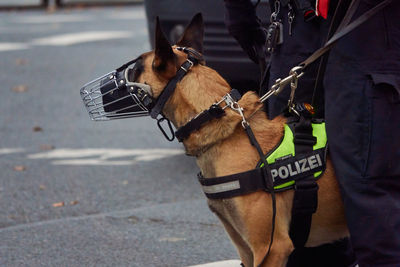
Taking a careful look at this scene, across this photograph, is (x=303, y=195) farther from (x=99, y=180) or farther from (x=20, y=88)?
(x=20, y=88)

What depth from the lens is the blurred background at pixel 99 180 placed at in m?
4.09

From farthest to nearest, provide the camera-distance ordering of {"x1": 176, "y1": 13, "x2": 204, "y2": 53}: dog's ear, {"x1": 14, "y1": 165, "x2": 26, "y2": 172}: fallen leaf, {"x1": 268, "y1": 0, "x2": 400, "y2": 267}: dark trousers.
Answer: {"x1": 14, "y1": 165, "x2": 26, "y2": 172}: fallen leaf
{"x1": 176, "y1": 13, "x2": 204, "y2": 53}: dog's ear
{"x1": 268, "y1": 0, "x2": 400, "y2": 267}: dark trousers

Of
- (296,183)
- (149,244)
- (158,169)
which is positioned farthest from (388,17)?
(158,169)

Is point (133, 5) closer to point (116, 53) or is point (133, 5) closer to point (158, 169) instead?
point (116, 53)

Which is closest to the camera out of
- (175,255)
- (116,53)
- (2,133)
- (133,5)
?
(175,255)

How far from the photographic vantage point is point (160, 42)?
8.95 ft

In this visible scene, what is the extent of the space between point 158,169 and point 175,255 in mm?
1839

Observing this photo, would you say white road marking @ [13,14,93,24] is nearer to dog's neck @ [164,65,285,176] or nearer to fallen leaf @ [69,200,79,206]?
fallen leaf @ [69,200,79,206]

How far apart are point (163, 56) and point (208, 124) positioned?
1.08 ft

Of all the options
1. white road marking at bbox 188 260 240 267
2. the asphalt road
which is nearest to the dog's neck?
white road marking at bbox 188 260 240 267

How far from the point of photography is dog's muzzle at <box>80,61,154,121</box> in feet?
9.46

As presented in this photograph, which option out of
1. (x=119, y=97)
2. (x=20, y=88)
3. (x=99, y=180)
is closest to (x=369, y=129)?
(x=119, y=97)

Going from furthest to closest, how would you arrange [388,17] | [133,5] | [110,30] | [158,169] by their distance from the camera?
1. [133,5]
2. [110,30]
3. [158,169]
4. [388,17]

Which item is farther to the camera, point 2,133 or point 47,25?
point 47,25
